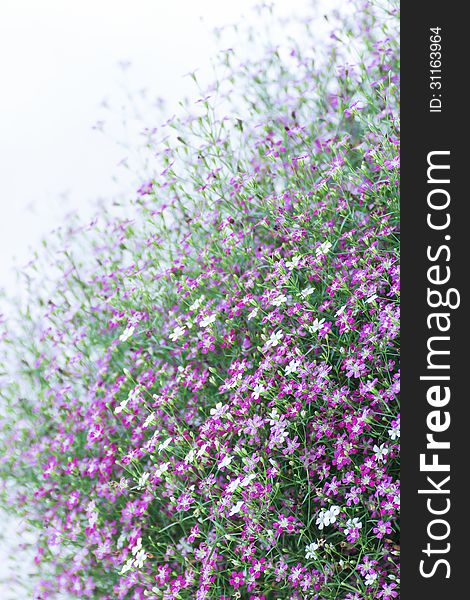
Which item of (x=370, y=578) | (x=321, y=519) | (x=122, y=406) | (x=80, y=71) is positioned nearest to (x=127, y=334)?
(x=122, y=406)

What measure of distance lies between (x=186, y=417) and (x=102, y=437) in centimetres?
34

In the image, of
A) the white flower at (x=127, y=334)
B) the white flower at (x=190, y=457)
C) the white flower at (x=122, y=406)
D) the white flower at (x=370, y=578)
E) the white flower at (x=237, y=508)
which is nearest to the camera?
the white flower at (x=370, y=578)

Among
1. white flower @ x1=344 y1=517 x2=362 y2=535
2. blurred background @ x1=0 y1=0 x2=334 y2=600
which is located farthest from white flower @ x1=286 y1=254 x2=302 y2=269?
blurred background @ x1=0 y1=0 x2=334 y2=600

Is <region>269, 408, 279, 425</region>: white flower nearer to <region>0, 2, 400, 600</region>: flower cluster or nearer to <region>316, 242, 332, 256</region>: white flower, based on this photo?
<region>0, 2, 400, 600</region>: flower cluster

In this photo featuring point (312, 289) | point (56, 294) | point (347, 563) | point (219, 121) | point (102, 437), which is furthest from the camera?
point (56, 294)

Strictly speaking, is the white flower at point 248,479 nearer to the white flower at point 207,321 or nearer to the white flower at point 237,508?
the white flower at point 237,508

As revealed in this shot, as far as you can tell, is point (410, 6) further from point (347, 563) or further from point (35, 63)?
point (35, 63)

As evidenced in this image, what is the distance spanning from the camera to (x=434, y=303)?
1746 mm

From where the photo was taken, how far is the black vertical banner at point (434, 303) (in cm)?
165

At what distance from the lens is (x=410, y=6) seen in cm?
191

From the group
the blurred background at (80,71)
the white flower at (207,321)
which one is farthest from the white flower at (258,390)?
the blurred background at (80,71)

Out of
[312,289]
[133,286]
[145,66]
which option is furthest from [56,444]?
[145,66]

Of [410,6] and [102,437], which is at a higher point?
[410,6]

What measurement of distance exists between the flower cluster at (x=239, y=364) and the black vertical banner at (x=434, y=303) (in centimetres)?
5
